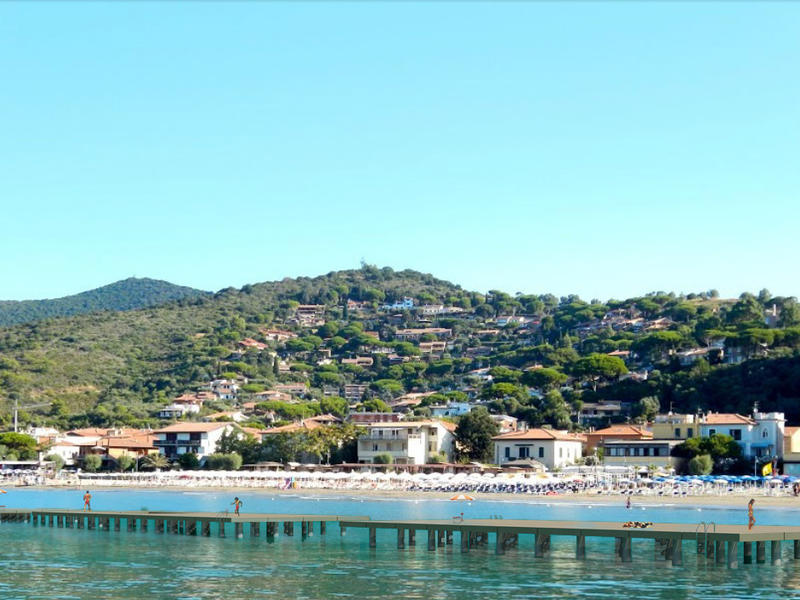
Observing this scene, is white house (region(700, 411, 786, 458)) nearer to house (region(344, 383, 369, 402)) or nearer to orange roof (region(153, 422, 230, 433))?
orange roof (region(153, 422, 230, 433))

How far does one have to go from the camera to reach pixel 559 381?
145m

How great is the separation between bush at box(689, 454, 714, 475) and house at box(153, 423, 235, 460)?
45.4 meters

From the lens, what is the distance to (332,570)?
139ft

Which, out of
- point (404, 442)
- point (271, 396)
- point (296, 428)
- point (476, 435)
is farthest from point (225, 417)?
point (476, 435)

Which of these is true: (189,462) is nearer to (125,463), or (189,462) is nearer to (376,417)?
(125,463)

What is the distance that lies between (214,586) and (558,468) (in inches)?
2484

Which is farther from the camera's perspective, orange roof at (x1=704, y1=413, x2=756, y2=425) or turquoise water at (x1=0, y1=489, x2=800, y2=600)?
orange roof at (x1=704, y1=413, x2=756, y2=425)

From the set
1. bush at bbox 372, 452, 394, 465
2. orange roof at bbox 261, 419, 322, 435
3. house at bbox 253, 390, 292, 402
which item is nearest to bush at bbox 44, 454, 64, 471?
orange roof at bbox 261, 419, 322, 435

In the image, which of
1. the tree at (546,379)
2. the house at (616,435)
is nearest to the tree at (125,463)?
the house at (616,435)

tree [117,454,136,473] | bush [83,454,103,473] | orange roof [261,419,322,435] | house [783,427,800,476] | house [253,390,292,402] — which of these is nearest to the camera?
house [783,427,800,476]

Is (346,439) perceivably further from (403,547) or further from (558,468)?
(403,547)

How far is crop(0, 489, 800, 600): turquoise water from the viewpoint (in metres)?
37.3

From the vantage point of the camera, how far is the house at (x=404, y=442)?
102 meters

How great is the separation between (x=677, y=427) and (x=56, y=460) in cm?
5834
